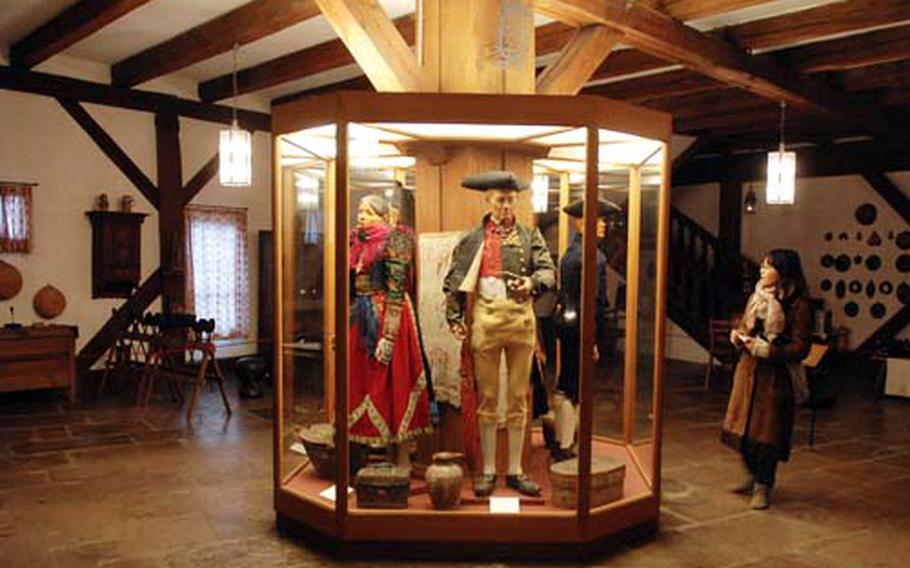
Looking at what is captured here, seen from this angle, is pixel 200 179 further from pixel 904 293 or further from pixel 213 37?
pixel 904 293

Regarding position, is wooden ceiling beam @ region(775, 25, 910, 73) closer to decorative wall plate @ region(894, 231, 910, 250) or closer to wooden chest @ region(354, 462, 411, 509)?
decorative wall plate @ region(894, 231, 910, 250)

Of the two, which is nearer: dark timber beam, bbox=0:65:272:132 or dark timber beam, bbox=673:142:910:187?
dark timber beam, bbox=0:65:272:132

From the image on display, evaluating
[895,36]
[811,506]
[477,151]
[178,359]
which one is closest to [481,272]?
[477,151]

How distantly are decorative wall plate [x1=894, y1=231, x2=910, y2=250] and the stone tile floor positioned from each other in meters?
3.20

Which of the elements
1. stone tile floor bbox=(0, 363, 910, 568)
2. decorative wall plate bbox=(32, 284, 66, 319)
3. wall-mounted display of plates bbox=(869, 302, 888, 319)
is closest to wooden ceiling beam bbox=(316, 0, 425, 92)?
stone tile floor bbox=(0, 363, 910, 568)

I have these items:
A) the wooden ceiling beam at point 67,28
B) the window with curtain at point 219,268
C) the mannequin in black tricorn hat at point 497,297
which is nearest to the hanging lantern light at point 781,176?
the mannequin in black tricorn hat at point 497,297

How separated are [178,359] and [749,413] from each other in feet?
18.1

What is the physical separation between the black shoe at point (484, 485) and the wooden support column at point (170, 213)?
17.3 feet

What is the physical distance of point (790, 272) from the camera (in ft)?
14.3

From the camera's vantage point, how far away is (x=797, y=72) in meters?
6.70

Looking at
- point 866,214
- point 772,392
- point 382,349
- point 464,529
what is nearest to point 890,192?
point 866,214

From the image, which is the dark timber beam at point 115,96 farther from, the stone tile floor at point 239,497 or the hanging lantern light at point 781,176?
the hanging lantern light at point 781,176

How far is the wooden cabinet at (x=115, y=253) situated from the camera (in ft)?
25.5

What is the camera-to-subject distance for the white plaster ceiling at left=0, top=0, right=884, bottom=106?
5781 millimetres
